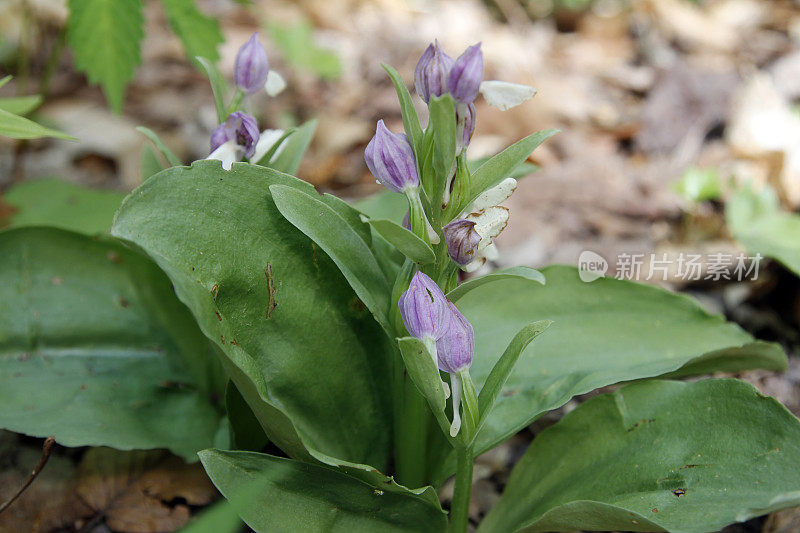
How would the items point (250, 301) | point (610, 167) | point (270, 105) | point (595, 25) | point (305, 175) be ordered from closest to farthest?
1. point (250, 301)
2. point (305, 175)
3. point (610, 167)
4. point (270, 105)
5. point (595, 25)

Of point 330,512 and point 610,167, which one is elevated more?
point 330,512

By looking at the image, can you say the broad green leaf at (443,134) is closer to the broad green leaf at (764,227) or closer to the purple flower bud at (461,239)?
the purple flower bud at (461,239)

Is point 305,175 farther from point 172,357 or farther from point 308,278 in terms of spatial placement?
point 308,278

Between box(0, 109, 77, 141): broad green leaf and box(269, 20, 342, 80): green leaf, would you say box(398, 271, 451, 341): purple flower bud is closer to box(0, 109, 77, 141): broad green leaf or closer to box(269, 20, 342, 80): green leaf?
box(0, 109, 77, 141): broad green leaf

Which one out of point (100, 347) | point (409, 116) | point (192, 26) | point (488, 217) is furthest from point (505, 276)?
point (192, 26)

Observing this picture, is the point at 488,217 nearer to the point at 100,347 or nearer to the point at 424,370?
the point at 424,370

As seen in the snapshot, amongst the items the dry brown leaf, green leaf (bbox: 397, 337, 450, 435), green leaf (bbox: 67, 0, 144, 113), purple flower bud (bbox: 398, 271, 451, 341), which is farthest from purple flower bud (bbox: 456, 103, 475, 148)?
green leaf (bbox: 67, 0, 144, 113)

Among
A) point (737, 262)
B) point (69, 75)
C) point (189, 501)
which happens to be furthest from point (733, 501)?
point (69, 75)
